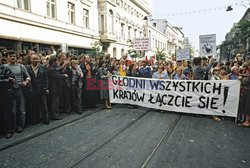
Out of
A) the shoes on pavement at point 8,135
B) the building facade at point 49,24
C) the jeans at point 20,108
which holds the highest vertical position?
the building facade at point 49,24

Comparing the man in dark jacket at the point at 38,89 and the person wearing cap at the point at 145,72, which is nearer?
the man in dark jacket at the point at 38,89

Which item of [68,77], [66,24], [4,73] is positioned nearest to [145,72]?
[68,77]

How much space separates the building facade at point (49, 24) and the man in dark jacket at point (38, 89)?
969 centimetres

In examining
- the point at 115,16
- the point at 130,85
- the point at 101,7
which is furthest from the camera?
the point at 115,16

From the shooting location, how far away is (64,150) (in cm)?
432

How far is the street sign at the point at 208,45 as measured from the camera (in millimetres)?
9789

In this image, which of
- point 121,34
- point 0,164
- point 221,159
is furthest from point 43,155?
point 121,34

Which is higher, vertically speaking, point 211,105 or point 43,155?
point 211,105

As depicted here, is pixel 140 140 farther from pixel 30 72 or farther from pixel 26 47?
pixel 26 47

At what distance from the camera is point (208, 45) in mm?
9930

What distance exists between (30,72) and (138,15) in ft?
140

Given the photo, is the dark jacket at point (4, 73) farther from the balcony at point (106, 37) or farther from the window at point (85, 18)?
the balcony at point (106, 37)

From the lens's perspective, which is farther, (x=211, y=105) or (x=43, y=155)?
(x=211, y=105)

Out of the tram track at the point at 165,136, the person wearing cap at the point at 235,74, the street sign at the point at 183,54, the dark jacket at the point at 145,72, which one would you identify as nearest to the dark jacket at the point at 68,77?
the dark jacket at the point at 145,72
